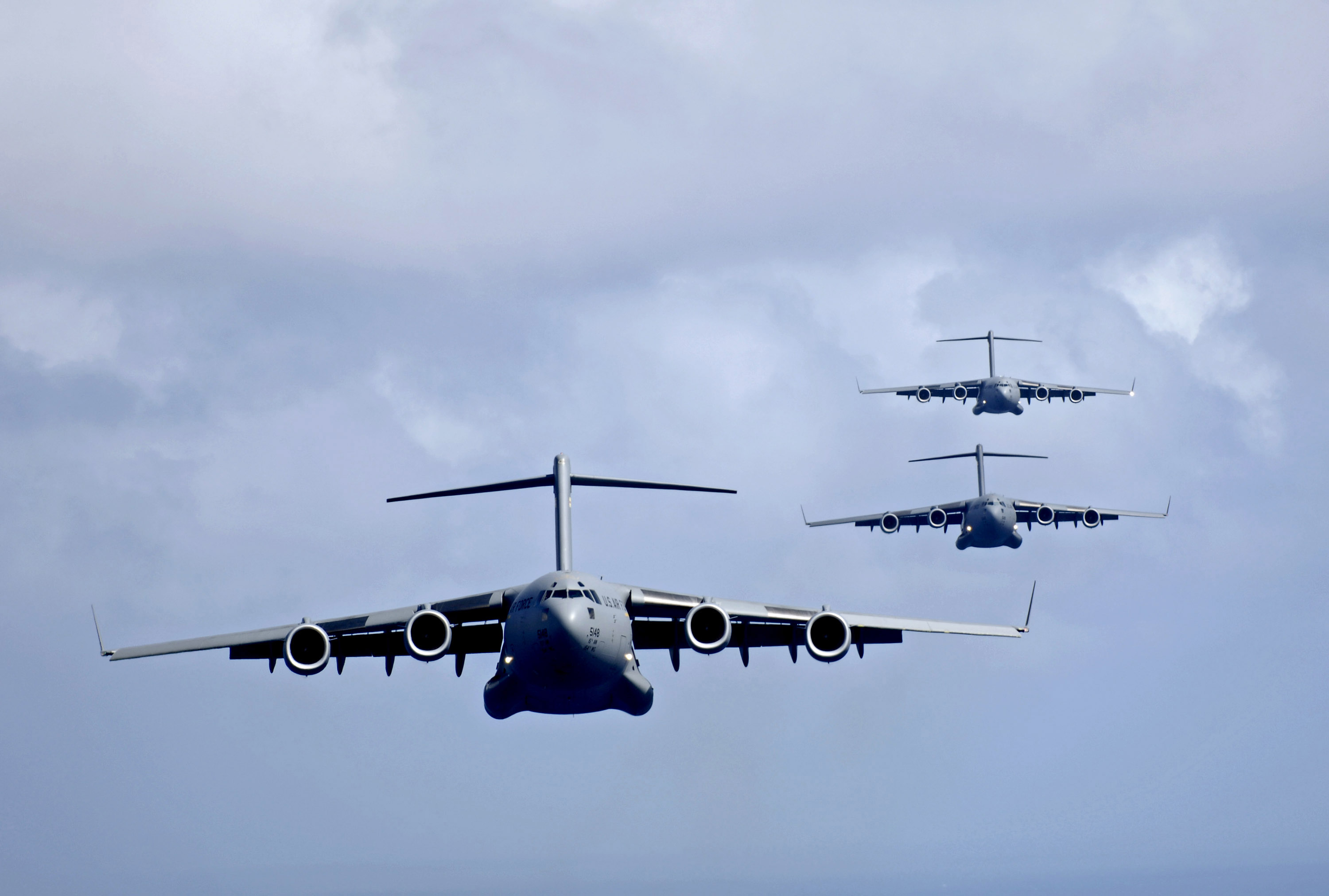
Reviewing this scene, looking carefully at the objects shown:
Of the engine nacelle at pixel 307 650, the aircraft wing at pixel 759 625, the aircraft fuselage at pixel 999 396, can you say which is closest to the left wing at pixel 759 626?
the aircraft wing at pixel 759 625

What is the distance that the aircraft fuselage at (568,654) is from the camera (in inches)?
1045

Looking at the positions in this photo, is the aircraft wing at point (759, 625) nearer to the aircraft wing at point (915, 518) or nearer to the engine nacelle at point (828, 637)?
the engine nacelle at point (828, 637)

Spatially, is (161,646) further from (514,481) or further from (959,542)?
(959,542)

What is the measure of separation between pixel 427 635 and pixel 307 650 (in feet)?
9.75

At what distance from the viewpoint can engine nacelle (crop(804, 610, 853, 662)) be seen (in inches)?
1180

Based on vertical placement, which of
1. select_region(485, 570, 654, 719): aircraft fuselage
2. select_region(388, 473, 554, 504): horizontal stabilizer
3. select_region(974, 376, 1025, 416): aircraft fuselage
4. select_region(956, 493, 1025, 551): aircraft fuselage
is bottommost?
select_region(485, 570, 654, 719): aircraft fuselage

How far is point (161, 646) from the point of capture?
3231 centimetres

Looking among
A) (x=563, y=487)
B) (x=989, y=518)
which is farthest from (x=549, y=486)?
(x=989, y=518)

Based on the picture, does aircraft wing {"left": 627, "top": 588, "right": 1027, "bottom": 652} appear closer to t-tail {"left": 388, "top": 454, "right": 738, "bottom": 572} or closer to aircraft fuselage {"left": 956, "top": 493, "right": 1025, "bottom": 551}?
t-tail {"left": 388, "top": 454, "right": 738, "bottom": 572}

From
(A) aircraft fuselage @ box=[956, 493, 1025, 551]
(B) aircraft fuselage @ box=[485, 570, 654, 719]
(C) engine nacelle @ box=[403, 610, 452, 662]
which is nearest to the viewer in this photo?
(B) aircraft fuselage @ box=[485, 570, 654, 719]

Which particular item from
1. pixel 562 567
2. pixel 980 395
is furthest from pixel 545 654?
pixel 980 395

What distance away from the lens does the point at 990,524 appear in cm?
6078

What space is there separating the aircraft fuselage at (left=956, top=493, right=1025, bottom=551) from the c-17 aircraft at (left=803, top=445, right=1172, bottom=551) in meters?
0.02

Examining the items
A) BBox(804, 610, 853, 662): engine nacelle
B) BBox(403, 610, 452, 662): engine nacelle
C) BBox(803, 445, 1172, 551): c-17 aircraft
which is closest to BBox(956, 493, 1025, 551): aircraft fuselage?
BBox(803, 445, 1172, 551): c-17 aircraft
